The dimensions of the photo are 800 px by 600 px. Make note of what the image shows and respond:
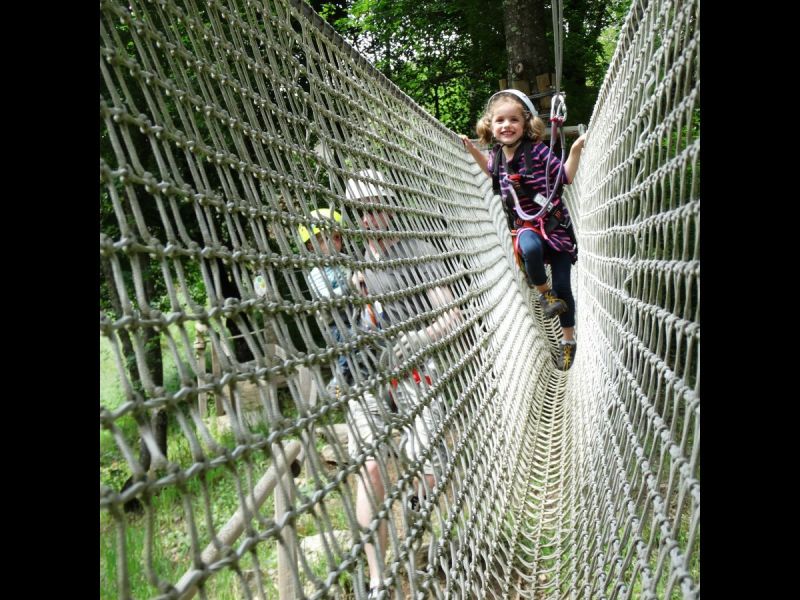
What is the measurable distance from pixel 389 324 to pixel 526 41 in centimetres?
404

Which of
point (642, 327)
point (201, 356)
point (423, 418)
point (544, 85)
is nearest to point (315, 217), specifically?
point (423, 418)

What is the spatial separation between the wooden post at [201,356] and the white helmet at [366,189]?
0.36 metres

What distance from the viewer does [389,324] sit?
132 centimetres

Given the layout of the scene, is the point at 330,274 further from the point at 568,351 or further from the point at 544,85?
the point at 544,85

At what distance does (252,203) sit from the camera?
37.5 inches

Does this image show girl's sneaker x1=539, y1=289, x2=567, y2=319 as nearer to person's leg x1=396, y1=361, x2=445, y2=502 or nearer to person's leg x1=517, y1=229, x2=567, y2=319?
person's leg x1=517, y1=229, x2=567, y2=319

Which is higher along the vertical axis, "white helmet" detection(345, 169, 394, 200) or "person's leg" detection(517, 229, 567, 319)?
"white helmet" detection(345, 169, 394, 200)

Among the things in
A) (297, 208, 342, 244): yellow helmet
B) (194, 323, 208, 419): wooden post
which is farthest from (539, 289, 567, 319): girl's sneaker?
(297, 208, 342, 244): yellow helmet

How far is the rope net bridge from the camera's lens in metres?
0.71

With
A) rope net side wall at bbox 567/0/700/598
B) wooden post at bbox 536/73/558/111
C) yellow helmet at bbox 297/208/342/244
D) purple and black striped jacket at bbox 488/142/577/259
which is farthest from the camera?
wooden post at bbox 536/73/558/111

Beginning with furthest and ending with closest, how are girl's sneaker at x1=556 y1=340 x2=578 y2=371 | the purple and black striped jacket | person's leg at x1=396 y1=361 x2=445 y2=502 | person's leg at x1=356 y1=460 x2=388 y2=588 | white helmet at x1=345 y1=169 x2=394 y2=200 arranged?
1. girl's sneaker at x1=556 y1=340 x2=578 y2=371
2. the purple and black striped jacket
3. white helmet at x1=345 y1=169 x2=394 y2=200
4. person's leg at x1=396 y1=361 x2=445 y2=502
5. person's leg at x1=356 y1=460 x2=388 y2=588

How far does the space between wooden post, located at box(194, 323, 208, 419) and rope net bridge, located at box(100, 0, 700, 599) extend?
1 cm
